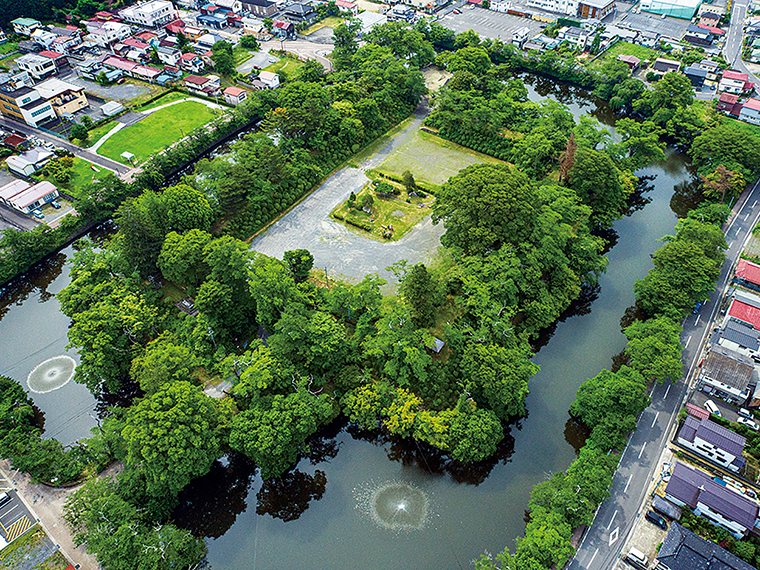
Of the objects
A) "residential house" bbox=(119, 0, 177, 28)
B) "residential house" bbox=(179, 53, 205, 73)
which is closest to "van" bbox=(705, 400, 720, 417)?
"residential house" bbox=(179, 53, 205, 73)

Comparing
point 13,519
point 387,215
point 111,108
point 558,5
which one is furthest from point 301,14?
point 13,519

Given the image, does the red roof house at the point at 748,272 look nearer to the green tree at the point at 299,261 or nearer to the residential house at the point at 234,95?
the green tree at the point at 299,261

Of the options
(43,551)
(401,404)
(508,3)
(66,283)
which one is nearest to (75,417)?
(43,551)

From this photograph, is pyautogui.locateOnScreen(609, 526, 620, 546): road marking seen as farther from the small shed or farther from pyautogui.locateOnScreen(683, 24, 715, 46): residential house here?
pyautogui.locateOnScreen(683, 24, 715, 46): residential house

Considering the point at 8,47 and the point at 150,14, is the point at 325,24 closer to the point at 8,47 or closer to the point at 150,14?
the point at 150,14

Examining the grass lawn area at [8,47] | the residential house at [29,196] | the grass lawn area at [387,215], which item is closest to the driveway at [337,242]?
the grass lawn area at [387,215]

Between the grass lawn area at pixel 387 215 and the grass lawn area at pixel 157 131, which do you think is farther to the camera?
the grass lawn area at pixel 157 131
